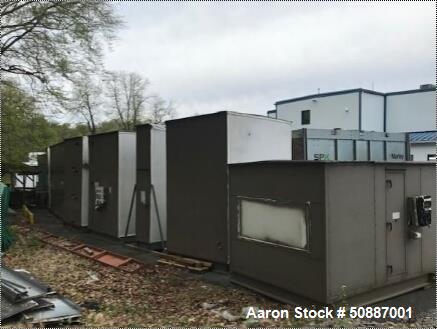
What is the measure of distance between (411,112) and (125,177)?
25.9m

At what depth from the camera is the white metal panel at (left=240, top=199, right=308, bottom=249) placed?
6.41 meters

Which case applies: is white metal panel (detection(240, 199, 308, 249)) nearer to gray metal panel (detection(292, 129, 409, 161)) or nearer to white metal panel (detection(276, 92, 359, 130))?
gray metal panel (detection(292, 129, 409, 161))

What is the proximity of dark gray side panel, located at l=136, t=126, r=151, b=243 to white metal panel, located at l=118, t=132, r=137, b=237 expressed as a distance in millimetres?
1328

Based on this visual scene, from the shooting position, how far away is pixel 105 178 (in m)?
14.3

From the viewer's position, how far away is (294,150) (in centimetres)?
1658

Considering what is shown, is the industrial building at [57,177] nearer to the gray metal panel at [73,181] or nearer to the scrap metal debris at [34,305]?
the gray metal panel at [73,181]

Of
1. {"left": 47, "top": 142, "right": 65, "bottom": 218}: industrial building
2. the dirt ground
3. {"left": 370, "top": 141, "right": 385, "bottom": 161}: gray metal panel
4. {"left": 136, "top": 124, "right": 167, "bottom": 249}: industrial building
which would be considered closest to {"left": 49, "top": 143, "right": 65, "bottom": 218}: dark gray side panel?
{"left": 47, "top": 142, "right": 65, "bottom": 218}: industrial building

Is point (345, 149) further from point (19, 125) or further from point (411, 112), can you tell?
point (411, 112)

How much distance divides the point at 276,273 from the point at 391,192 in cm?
244

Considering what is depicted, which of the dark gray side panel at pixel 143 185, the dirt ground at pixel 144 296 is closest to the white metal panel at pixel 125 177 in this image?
the dark gray side panel at pixel 143 185

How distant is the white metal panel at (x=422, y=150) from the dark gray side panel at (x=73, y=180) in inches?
856

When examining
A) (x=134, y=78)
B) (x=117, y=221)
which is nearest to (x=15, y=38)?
(x=117, y=221)

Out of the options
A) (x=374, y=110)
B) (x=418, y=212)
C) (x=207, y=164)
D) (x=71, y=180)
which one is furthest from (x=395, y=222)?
(x=374, y=110)

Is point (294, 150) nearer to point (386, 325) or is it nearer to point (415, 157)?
point (386, 325)
